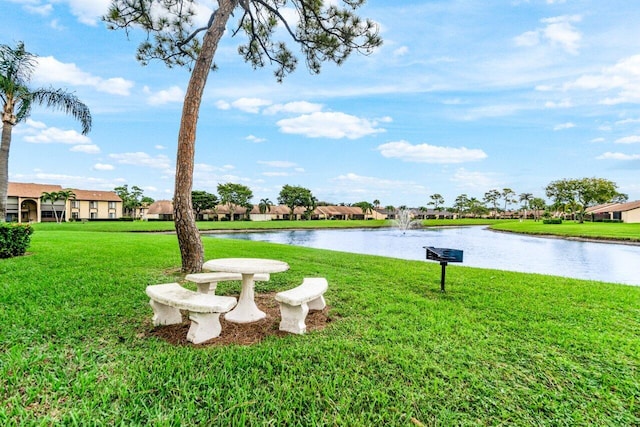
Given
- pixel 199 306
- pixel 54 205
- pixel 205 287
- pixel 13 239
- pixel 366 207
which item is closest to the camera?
pixel 199 306

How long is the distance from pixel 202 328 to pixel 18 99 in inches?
509

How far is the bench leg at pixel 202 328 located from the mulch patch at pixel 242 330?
0.15ft

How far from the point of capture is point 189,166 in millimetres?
5609

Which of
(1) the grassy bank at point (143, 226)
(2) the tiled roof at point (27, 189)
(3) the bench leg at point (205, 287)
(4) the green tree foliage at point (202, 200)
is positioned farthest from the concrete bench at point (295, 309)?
(4) the green tree foliage at point (202, 200)

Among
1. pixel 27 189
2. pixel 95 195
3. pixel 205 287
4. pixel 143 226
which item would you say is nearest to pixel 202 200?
pixel 95 195

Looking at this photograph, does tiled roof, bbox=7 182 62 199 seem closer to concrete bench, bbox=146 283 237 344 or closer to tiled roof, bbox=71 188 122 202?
tiled roof, bbox=71 188 122 202

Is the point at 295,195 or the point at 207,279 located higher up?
the point at 295,195

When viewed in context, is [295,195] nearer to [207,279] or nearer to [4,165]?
[4,165]

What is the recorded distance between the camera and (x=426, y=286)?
574cm

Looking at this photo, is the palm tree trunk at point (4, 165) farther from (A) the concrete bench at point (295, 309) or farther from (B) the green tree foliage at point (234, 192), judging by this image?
(B) the green tree foliage at point (234, 192)

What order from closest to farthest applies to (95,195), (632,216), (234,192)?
(632,216), (95,195), (234,192)

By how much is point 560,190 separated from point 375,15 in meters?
61.4

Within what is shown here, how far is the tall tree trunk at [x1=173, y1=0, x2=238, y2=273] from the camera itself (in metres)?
5.56

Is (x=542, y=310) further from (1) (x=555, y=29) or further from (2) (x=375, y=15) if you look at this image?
(1) (x=555, y=29)
